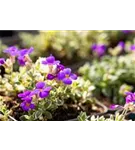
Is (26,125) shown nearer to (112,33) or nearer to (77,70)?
(77,70)

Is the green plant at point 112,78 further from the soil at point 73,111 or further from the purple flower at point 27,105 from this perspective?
the purple flower at point 27,105

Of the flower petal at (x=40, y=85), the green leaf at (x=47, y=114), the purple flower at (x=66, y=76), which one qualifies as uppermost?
the purple flower at (x=66, y=76)

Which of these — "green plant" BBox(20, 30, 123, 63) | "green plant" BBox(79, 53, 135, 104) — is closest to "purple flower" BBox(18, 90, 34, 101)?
"green plant" BBox(79, 53, 135, 104)

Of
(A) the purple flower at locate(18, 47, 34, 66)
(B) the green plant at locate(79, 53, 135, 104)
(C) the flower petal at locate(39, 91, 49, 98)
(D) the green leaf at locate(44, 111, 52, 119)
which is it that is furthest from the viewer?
(B) the green plant at locate(79, 53, 135, 104)

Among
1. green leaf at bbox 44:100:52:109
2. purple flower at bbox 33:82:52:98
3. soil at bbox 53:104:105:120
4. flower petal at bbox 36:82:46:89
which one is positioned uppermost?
flower petal at bbox 36:82:46:89

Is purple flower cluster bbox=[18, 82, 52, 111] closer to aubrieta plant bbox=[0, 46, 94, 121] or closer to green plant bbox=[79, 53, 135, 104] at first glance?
aubrieta plant bbox=[0, 46, 94, 121]

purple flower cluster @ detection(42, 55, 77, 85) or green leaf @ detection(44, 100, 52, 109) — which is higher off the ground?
purple flower cluster @ detection(42, 55, 77, 85)

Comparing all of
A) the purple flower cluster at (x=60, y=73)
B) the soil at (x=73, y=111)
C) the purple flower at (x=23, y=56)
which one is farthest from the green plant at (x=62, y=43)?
the purple flower cluster at (x=60, y=73)

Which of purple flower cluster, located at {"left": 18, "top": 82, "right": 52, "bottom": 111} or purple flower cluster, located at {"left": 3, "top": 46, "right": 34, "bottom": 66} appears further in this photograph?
purple flower cluster, located at {"left": 3, "top": 46, "right": 34, "bottom": 66}
